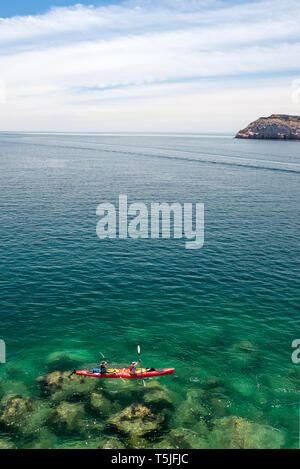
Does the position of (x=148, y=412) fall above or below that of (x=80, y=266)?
below

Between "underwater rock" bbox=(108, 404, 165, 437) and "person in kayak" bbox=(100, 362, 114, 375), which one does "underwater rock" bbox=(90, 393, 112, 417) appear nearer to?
"underwater rock" bbox=(108, 404, 165, 437)

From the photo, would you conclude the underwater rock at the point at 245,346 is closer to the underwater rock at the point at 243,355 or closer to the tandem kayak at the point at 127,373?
the underwater rock at the point at 243,355

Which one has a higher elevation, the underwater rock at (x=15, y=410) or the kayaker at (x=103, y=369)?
the kayaker at (x=103, y=369)

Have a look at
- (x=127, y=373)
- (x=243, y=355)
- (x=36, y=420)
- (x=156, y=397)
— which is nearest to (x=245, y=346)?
(x=243, y=355)

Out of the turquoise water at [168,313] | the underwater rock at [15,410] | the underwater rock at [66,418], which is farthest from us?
the turquoise water at [168,313]

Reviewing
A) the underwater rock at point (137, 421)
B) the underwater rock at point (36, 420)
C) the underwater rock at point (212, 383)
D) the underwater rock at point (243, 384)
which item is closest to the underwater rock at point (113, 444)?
the underwater rock at point (137, 421)
